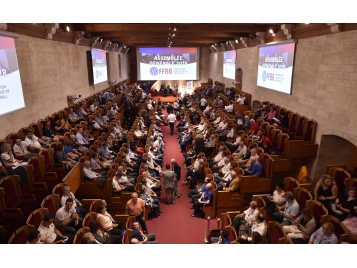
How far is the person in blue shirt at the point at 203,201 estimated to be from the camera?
5.39 m

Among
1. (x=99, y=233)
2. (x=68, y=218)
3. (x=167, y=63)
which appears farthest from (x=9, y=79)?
(x=167, y=63)

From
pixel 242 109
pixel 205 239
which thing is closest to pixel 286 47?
pixel 242 109

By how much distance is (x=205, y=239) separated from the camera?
15.2 feet

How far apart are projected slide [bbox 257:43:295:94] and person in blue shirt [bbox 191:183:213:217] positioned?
4928mm

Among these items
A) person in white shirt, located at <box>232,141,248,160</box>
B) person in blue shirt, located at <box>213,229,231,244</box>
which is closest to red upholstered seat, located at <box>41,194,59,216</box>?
person in blue shirt, located at <box>213,229,231,244</box>

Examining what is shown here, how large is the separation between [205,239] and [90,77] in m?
10.4

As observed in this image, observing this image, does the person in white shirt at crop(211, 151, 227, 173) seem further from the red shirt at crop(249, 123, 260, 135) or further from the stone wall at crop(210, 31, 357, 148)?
the stone wall at crop(210, 31, 357, 148)

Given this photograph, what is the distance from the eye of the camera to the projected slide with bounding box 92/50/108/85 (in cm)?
1356

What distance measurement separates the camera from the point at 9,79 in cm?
633

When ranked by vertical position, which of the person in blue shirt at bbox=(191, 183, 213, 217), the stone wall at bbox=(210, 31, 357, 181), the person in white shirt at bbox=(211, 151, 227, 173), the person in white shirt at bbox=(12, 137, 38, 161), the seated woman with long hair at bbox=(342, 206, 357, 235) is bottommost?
the person in blue shirt at bbox=(191, 183, 213, 217)

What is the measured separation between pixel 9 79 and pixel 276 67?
8003mm

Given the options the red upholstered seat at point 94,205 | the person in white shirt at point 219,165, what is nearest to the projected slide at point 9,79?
the red upholstered seat at point 94,205

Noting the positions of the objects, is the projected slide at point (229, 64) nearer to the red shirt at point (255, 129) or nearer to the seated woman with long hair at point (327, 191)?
the red shirt at point (255, 129)

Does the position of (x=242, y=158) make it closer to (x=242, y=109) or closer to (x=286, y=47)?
(x=286, y=47)
